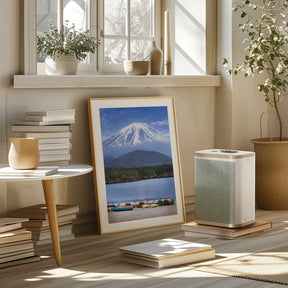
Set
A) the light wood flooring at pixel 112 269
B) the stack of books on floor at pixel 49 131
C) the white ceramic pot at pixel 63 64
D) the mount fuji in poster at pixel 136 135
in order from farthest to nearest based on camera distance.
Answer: the mount fuji in poster at pixel 136 135
the white ceramic pot at pixel 63 64
the stack of books on floor at pixel 49 131
the light wood flooring at pixel 112 269

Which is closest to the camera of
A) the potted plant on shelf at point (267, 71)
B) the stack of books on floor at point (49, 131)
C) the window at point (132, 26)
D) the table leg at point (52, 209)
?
the table leg at point (52, 209)

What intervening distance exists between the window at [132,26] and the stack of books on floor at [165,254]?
1645 millimetres

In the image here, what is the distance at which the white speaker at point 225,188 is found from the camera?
4141 millimetres

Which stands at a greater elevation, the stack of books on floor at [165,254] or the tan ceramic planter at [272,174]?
the tan ceramic planter at [272,174]

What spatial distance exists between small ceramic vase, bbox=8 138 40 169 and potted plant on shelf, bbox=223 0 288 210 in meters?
2.13

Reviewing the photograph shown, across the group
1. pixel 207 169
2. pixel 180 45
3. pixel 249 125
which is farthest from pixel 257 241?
pixel 180 45

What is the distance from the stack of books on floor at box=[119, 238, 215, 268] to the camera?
3.46 m

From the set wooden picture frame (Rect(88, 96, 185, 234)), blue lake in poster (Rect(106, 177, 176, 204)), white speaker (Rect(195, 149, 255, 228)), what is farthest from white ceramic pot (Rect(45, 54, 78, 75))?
white speaker (Rect(195, 149, 255, 228))

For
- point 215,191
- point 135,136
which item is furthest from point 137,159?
point 215,191

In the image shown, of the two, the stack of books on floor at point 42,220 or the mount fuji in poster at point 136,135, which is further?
the mount fuji in poster at point 136,135

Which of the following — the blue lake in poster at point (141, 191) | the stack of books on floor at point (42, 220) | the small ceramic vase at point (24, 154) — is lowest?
the stack of books on floor at point (42, 220)

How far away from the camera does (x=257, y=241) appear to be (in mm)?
4070

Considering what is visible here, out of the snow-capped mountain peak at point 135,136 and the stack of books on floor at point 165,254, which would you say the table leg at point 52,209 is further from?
the snow-capped mountain peak at point 135,136

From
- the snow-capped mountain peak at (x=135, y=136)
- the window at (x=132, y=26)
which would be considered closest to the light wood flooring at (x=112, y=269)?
the snow-capped mountain peak at (x=135, y=136)
